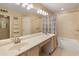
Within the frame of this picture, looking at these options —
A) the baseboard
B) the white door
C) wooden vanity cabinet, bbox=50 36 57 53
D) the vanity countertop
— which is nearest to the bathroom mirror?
the white door

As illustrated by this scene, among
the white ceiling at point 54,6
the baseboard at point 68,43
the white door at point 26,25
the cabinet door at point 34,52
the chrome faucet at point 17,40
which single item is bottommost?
the cabinet door at point 34,52

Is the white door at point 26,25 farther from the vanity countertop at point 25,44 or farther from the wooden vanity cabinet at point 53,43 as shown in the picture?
the wooden vanity cabinet at point 53,43

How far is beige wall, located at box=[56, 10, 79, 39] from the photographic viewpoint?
1928mm

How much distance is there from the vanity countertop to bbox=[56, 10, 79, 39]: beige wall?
1.03 feet

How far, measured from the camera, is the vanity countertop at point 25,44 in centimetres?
159

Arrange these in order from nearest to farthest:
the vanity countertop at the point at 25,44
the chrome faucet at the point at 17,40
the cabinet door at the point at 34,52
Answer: the vanity countertop at the point at 25,44 → the cabinet door at the point at 34,52 → the chrome faucet at the point at 17,40

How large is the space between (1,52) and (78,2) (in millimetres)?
1539

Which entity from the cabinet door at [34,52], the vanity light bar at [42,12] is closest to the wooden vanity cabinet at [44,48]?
the cabinet door at [34,52]

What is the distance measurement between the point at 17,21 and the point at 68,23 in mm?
964

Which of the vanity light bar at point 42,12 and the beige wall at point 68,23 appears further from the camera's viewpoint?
the vanity light bar at point 42,12

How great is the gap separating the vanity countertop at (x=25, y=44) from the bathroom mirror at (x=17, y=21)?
139 mm

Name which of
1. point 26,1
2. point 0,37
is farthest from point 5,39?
point 26,1

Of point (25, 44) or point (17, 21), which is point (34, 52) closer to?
point (25, 44)

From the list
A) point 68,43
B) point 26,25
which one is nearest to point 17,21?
point 26,25
